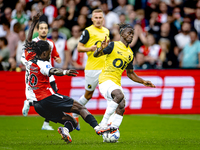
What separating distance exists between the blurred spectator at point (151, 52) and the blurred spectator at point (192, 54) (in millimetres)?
921

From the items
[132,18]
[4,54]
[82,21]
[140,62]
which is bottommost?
[140,62]

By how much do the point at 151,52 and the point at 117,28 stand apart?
5.23ft

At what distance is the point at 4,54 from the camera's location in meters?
13.2

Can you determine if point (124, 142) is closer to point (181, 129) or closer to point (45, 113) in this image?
point (45, 113)

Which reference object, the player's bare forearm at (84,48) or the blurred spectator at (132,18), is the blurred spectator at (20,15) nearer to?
the blurred spectator at (132,18)

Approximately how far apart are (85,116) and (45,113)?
73cm

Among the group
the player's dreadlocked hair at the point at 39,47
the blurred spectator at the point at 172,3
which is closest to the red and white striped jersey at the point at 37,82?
the player's dreadlocked hair at the point at 39,47

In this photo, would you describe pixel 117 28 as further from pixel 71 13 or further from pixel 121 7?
pixel 71 13

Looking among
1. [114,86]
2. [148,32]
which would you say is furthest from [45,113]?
[148,32]

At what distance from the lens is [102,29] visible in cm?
880

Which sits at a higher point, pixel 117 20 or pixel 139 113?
pixel 117 20

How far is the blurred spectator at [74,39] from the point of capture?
13200 mm

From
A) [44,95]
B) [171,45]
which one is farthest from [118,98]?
[171,45]

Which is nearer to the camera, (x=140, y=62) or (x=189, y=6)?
(x=140, y=62)
